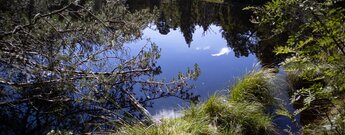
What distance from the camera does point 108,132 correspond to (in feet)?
17.7

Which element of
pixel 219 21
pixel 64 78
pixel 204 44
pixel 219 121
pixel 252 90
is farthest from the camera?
pixel 219 21

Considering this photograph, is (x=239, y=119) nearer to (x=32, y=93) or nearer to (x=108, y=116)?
(x=108, y=116)

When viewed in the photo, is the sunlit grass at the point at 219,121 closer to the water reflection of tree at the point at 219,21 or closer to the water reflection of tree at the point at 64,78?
the water reflection of tree at the point at 64,78

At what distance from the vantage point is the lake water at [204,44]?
984cm

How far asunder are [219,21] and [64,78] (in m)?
15.5

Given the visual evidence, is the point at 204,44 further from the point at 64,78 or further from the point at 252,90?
the point at 64,78

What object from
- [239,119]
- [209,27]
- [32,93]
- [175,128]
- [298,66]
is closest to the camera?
[298,66]

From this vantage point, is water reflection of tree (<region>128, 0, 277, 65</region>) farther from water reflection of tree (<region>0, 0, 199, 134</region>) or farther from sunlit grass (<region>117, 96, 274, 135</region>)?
sunlit grass (<region>117, 96, 274, 135</region>)

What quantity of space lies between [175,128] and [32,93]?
2.54m

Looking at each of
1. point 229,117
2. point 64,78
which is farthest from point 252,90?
point 64,78

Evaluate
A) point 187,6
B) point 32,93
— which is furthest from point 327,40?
point 187,6

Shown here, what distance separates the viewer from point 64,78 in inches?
222

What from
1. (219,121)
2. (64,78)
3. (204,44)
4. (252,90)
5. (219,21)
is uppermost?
(219,21)

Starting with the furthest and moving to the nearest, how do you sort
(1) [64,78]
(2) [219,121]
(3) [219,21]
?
(3) [219,21], (2) [219,121], (1) [64,78]
